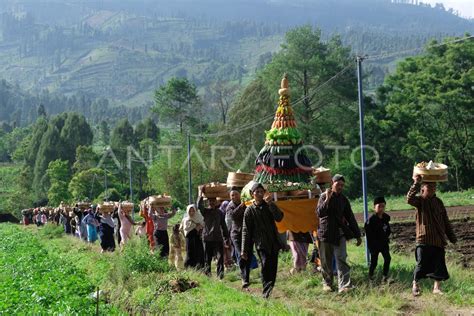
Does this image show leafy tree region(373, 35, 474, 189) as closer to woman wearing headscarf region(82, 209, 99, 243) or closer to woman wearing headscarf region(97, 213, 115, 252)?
woman wearing headscarf region(82, 209, 99, 243)

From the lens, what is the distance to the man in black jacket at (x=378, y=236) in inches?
441

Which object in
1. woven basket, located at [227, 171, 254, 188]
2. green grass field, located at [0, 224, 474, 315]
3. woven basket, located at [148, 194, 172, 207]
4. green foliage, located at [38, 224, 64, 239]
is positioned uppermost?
woven basket, located at [227, 171, 254, 188]

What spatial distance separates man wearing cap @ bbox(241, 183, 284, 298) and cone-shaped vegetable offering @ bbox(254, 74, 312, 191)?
275cm

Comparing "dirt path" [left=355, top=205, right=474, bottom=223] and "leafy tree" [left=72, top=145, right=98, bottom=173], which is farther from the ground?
"leafy tree" [left=72, top=145, right=98, bottom=173]

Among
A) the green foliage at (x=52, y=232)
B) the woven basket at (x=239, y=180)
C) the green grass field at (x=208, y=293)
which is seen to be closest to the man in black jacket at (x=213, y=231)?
the green grass field at (x=208, y=293)

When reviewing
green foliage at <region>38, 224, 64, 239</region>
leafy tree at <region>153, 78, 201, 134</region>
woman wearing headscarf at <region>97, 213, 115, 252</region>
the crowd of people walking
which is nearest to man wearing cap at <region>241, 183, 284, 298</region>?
the crowd of people walking

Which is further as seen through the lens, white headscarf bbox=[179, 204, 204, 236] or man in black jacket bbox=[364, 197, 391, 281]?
white headscarf bbox=[179, 204, 204, 236]

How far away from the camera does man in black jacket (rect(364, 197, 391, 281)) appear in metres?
11.2

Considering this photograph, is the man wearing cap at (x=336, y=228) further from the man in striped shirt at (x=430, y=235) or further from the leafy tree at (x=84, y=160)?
the leafy tree at (x=84, y=160)

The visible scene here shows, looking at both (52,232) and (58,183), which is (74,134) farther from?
(52,232)

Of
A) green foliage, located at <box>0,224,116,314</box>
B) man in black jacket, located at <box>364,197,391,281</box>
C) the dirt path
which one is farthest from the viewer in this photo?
the dirt path

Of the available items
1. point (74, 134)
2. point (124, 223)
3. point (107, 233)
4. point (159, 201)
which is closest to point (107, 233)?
point (107, 233)

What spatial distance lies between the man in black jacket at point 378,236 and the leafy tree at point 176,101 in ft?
246

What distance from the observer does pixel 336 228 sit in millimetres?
10609
